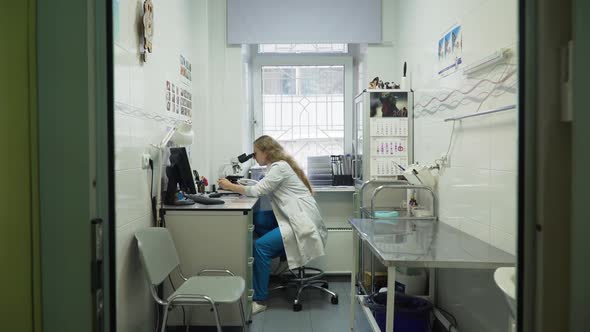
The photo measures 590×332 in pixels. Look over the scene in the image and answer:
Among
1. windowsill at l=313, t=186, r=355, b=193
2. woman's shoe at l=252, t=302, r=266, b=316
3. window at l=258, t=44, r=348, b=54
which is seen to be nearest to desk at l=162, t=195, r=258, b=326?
woman's shoe at l=252, t=302, r=266, b=316

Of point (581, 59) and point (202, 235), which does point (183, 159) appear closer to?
point (202, 235)

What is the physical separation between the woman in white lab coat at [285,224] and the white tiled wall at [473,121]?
3.30 feet

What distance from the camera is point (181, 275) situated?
2.80 m

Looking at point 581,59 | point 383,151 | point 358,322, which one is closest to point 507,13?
point 581,59

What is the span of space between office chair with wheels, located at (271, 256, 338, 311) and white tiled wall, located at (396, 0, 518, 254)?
1.28 metres

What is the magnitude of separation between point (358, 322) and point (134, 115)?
7.02 ft

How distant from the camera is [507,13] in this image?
6.88 ft

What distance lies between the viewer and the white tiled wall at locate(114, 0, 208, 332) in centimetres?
222

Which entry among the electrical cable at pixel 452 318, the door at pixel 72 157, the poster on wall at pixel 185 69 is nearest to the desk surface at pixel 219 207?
the poster on wall at pixel 185 69

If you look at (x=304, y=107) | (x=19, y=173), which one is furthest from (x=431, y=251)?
(x=304, y=107)

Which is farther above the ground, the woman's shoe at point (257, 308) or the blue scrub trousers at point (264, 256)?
the blue scrub trousers at point (264, 256)

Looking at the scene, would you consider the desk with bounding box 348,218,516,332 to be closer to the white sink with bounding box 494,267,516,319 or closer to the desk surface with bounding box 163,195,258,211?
the white sink with bounding box 494,267,516,319

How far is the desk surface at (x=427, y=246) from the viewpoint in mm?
1916

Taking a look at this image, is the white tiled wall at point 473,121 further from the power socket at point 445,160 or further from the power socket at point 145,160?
the power socket at point 145,160
